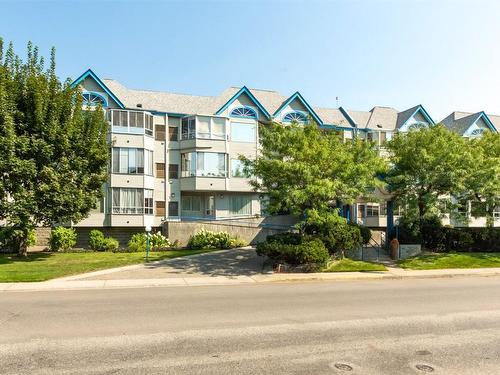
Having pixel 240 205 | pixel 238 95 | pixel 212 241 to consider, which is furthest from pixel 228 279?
pixel 238 95

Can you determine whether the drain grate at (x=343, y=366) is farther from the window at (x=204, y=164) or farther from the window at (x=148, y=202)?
the window at (x=204, y=164)

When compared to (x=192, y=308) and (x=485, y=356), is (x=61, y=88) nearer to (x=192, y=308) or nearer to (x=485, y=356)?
(x=192, y=308)

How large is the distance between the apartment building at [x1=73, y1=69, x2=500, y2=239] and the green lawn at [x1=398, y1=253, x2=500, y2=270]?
978cm

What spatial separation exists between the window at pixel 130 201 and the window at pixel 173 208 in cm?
270

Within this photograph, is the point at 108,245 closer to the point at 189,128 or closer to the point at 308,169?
the point at 189,128

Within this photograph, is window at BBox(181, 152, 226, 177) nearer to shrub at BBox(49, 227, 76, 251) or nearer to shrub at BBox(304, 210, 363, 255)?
shrub at BBox(49, 227, 76, 251)

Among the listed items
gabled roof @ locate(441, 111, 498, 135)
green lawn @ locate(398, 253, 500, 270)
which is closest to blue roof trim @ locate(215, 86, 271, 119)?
green lawn @ locate(398, 253, 500, 270)

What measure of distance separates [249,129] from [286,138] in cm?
1705

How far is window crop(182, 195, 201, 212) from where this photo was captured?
36.3 metres

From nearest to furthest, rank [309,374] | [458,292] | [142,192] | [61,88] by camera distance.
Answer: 1. [309,374]
2. [458,292]
3. [61,88]
4. [142,192]

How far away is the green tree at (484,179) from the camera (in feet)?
73.3

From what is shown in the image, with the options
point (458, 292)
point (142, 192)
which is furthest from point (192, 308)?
point (142, 192)

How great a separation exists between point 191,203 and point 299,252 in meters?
19.4

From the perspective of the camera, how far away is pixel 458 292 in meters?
13.9
